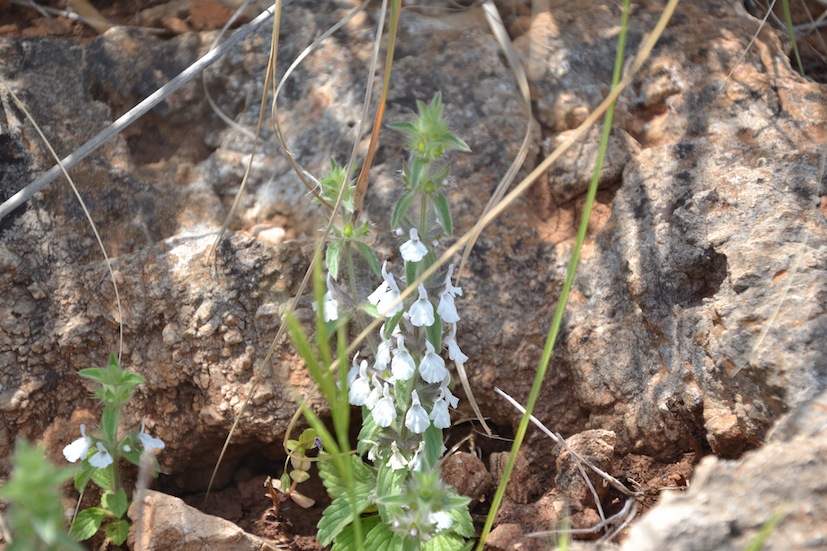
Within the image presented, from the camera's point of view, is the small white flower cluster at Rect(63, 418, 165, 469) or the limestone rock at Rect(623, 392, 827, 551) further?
the small white flower cluster at Rect(63, 418, 165, 469)

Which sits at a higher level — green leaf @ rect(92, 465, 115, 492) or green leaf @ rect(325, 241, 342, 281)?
green leaf @ rect(325, 241, 342, 281)

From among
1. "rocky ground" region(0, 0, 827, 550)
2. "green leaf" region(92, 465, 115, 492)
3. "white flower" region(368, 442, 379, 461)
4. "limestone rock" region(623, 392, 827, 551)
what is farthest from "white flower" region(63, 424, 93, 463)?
"limestone rock" region(623, 392, 827, 551)

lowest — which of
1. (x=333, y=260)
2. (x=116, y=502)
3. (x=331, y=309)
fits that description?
(x=116, y=502)

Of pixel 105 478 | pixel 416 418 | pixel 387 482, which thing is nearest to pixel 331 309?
pixel 416 418

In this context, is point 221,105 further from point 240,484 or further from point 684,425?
point 684,425

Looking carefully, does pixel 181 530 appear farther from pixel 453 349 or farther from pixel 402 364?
pixel 453 349

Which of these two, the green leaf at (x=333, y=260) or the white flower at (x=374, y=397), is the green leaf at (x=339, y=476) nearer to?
the white flower at (x=374, y=397)

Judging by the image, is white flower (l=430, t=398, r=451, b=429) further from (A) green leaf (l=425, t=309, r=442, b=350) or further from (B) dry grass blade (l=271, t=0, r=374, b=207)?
(B) dry grass blade (l=271, t=0, r=374, b=207)

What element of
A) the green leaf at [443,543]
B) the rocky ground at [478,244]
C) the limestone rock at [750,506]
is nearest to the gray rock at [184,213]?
the rocky ground at [478,244]
